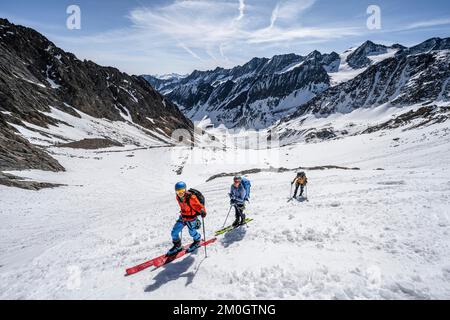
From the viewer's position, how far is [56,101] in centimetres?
9750

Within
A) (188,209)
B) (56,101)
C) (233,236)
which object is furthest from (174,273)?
(56,101)

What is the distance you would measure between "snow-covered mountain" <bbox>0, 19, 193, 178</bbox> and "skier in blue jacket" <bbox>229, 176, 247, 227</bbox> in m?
25.8

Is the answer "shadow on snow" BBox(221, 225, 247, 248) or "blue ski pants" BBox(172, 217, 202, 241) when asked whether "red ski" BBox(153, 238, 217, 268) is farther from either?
"shadow on snow" BBox(221, 225, 247, 248)

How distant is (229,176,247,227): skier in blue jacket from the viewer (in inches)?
432

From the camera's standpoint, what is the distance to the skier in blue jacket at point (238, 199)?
432 inches

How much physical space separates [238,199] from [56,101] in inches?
4301

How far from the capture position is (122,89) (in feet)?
504

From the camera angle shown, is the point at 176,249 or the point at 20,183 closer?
the point at 176,249

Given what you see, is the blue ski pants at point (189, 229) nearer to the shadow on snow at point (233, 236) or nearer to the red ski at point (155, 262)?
the red ski at point (155, 262)

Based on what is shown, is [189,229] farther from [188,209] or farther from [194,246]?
[188,209]

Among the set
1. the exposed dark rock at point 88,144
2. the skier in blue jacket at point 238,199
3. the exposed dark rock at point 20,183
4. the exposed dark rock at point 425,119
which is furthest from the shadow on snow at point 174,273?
the exposed dark rock at point 88,144
